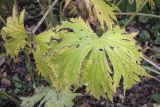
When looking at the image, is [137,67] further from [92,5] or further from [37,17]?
[37,17]

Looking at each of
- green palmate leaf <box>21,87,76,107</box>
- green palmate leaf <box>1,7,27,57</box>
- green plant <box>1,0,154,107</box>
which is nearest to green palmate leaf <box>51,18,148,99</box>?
green plant <box>1,0,154,107</box>

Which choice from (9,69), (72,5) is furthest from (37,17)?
(72,5)

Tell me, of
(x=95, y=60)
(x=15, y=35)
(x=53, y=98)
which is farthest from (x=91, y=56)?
(x=53, y=98)

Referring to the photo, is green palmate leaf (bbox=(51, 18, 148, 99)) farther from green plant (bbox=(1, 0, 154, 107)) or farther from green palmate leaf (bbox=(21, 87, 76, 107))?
green palmate leaf (bbox=(21, 87, 76, 107))

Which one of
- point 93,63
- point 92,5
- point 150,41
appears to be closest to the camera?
point 93,63

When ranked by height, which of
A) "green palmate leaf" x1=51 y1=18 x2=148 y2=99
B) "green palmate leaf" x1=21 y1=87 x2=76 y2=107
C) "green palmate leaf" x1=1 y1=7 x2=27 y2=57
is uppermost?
"green palmate leaf" x1=1 y1=7 x2=27 y2=57

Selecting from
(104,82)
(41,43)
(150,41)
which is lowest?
(150,41)

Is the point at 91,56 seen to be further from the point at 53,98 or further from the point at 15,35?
the point at 53,98

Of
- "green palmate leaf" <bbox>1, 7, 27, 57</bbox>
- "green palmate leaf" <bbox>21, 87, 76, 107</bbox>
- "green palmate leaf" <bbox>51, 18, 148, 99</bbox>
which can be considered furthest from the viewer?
"green palmate leaf" <bbox>21, 87, 76, 107</bbox>
